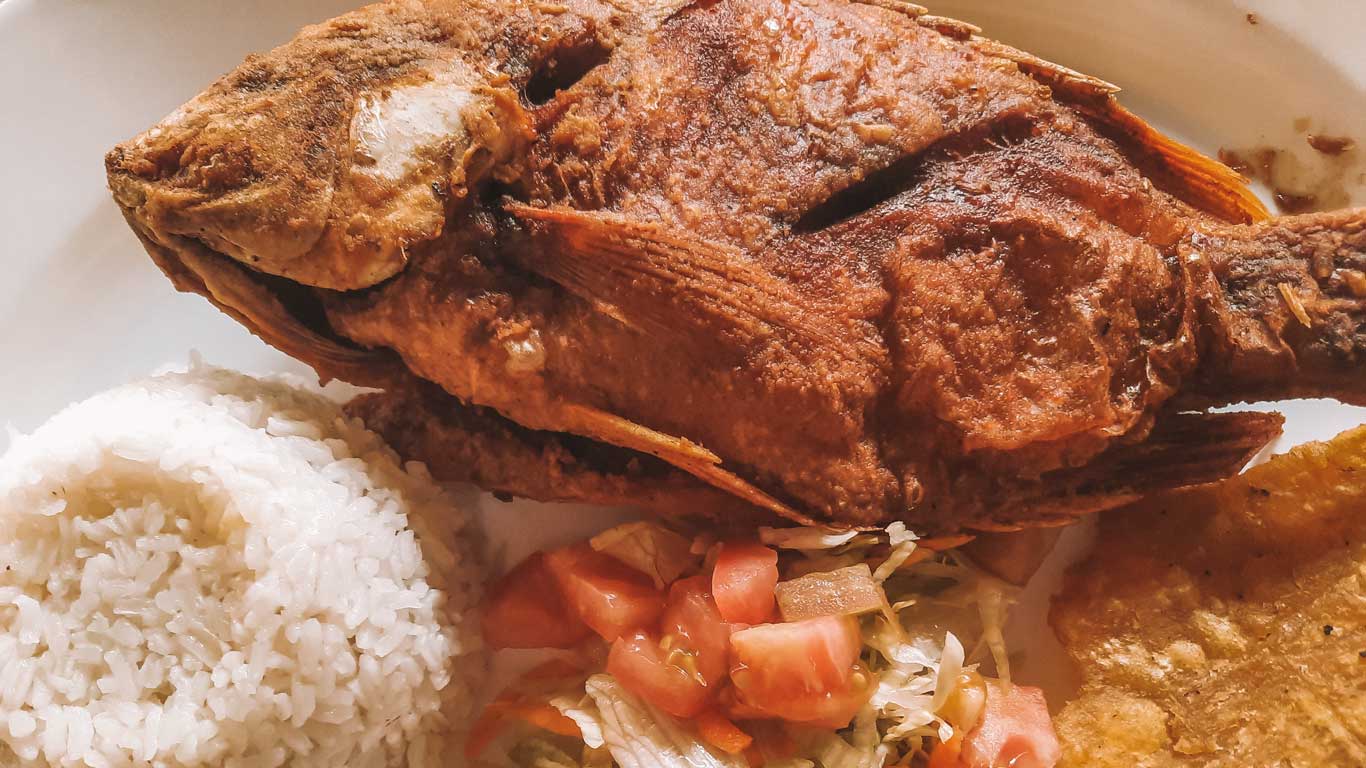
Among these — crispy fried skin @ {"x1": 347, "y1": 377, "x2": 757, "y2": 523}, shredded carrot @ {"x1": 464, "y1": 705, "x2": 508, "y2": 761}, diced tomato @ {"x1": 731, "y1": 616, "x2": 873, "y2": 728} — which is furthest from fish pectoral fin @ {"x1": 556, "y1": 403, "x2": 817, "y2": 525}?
shredded carrot @ {"x1": 464, "y1": 705, "x2": 508, "y2": 761}

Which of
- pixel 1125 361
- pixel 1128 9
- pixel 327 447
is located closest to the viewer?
pixel 1125 361

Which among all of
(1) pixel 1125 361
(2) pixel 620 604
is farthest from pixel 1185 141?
(2) pixel 620 604

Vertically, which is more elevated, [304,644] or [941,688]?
[941,688]

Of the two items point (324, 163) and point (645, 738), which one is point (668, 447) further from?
point (324, 163)

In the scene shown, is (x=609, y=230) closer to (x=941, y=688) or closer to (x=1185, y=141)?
(x=941, y=688)

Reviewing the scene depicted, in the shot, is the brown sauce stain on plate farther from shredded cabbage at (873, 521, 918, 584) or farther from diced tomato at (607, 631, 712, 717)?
diced tomato at (607, 631, 712, 717)

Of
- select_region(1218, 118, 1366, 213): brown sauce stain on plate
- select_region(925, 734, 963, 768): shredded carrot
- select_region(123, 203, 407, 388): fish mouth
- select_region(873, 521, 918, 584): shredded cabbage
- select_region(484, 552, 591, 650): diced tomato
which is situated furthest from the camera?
select_region(1218, 118, 1366, 213): brown sauce stain on plate

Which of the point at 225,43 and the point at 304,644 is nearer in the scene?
the point at 304,644
